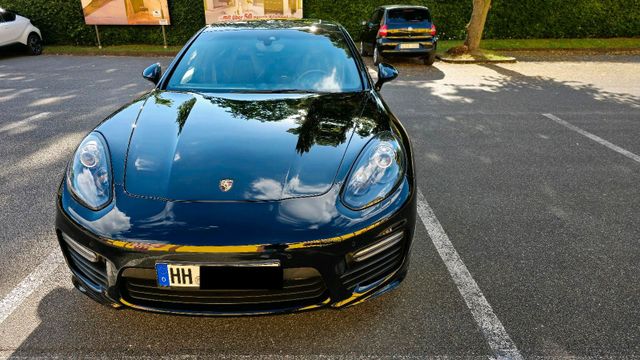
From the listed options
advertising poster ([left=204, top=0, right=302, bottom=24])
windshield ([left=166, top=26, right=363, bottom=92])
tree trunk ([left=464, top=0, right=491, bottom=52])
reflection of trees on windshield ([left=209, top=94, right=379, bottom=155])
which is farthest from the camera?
advertising poster ([left=204, top=0, right=302, bottom=24])

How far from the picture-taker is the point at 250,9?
46.2 ft

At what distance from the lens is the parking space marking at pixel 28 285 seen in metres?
2.47

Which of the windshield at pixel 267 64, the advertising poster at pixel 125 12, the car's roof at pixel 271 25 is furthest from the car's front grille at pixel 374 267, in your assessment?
the advertising poster at pixel 125 12

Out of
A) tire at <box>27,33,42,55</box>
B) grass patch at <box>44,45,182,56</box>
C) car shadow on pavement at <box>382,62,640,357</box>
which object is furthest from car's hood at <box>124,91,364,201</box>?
tire at <box>27,33,42,55</box>

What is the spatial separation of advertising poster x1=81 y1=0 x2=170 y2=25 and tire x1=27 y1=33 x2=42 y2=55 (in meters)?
1.60

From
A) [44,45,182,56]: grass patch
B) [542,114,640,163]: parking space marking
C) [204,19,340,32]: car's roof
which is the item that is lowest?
[44,45,182,56]: grass patch

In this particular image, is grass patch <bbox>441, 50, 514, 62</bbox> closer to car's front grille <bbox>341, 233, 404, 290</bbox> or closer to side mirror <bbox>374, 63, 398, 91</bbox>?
side mirror <bbox>374, 63, 398, 91</bbox>

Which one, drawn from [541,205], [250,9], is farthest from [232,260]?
[250,9]

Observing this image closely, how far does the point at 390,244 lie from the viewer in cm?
220

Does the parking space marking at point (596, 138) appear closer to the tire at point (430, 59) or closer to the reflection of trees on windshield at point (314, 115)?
the reflection of trees on windshield at point (314, 115)

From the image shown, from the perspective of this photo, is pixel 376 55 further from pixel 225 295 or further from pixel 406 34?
pixel 225 295

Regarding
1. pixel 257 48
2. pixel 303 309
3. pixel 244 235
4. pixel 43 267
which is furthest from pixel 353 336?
pixel 257 48

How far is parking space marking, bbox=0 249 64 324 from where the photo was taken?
247cm

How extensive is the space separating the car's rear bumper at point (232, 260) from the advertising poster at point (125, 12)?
13.9 metres
